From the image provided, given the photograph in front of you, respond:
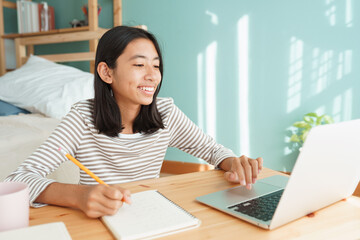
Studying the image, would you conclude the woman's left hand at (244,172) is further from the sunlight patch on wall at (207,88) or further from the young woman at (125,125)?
the sunlight patch on wall at (207,88)

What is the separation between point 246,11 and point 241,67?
389 millimetres

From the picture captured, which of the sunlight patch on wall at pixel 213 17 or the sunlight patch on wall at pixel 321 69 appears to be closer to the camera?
the sunlight patch on wall at pixel 321 69

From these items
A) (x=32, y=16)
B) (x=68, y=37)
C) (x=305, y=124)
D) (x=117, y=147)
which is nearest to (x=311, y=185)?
(x=117, y=147)

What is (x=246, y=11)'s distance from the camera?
88.5 inches

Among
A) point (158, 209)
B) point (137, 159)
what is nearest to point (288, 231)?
point (158, 209)

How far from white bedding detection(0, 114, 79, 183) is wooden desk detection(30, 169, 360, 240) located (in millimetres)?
811

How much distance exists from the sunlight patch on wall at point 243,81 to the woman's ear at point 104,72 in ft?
4.73

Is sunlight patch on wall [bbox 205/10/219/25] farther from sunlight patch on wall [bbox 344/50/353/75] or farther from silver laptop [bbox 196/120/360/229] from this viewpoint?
silver laptop [bbox 196/120/360/229]

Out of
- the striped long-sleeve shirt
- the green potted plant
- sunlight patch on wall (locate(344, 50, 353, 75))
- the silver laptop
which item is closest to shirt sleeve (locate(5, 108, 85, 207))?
the striped long-sleeve shirt

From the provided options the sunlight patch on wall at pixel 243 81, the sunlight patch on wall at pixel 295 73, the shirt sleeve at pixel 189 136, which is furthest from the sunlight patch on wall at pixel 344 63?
the shirt sleeve at pixel 189 136

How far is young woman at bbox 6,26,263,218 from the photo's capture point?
94 centimetres

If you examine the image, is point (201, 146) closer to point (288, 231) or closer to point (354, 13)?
point (288, 231)

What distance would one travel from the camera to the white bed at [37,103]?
4.54 ft

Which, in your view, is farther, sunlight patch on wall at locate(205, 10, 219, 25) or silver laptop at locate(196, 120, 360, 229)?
sunlight patch on wall at locate(205, 10, 219, 25)
